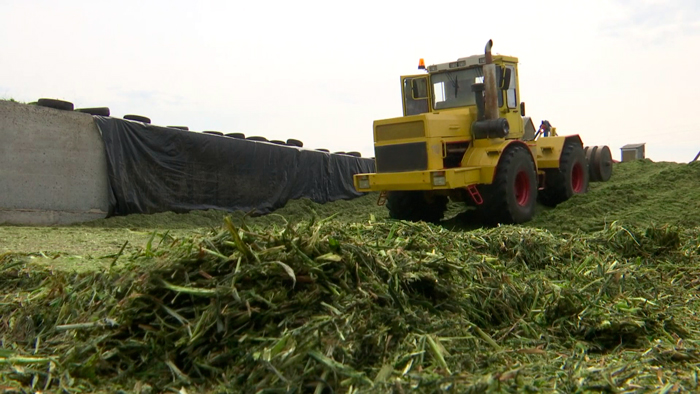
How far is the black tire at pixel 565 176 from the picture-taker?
11500mm

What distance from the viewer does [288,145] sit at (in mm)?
15734

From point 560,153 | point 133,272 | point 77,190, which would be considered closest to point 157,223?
point 77,190

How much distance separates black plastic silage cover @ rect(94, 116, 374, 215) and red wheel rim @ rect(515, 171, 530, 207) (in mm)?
4358

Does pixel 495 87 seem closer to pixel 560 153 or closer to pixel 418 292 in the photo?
pixel 560 153

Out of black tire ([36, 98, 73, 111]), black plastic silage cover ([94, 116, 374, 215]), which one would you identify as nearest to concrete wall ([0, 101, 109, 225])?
black tire ([36, 98, 73, 111])

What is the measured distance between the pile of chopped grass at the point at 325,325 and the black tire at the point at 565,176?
705 cm

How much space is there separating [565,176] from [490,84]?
2591 millimetres

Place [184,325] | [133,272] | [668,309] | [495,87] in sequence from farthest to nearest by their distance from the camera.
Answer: [495,87]
[668,309]
[133,272]
[184,325]

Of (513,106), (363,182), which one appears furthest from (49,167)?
(513,106)

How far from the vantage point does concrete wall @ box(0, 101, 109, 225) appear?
35.0 feet

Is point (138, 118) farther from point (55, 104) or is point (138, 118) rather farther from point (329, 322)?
point (329, 322)

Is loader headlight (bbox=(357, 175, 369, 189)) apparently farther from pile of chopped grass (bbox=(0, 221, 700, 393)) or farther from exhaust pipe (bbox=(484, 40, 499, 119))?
pile of chopped grass (bbox=(0, 221, 700, 393))

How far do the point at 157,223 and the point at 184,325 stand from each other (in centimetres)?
871

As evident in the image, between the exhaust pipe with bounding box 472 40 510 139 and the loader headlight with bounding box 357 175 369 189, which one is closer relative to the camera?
the exhaust pipe with bounding box 472 40 510 139
